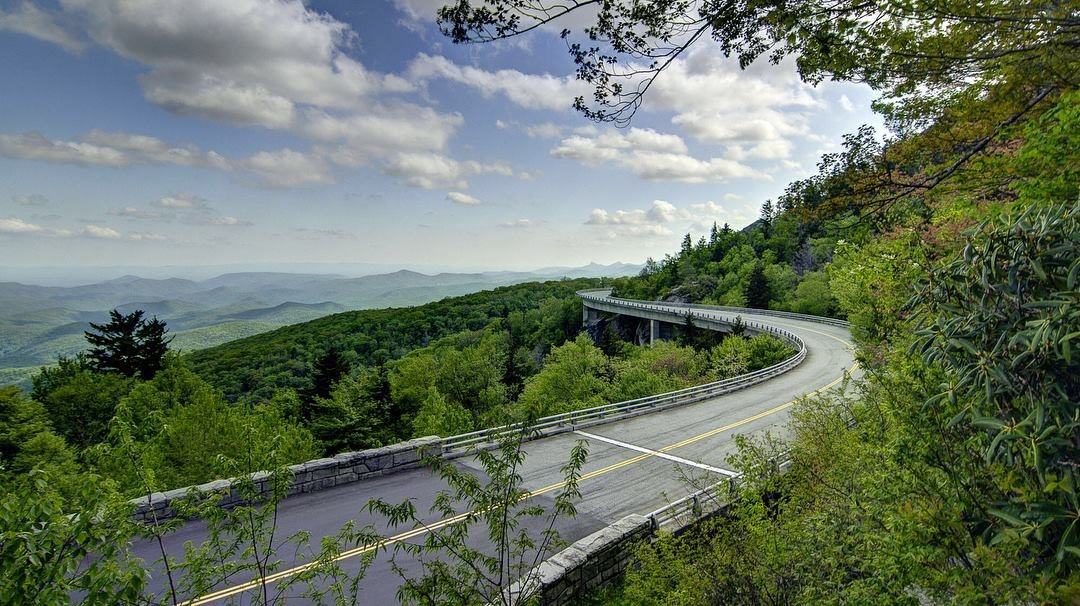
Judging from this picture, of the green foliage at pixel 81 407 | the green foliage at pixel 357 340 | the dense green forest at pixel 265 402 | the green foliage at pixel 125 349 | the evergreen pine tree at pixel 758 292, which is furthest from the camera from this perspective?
the green foliage at pixel 357 340

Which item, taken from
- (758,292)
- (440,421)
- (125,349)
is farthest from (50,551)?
(758,292)

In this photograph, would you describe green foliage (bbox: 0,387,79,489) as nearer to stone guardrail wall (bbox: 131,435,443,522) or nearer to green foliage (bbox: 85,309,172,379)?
stone guardrail wall (bbox: 131,435,443,522)

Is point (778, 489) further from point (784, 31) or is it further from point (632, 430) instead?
point (632, 430)

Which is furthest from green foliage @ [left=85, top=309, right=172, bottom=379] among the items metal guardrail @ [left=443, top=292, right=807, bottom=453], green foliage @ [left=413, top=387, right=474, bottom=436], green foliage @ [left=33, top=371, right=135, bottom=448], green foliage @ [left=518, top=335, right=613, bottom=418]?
metal guardrail @ [left=443, top=292, right=807, bottom=453]

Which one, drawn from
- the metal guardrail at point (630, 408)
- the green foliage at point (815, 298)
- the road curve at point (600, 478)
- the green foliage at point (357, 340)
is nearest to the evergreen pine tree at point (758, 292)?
the green foliage at point (815, 298)

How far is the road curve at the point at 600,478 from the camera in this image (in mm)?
9602

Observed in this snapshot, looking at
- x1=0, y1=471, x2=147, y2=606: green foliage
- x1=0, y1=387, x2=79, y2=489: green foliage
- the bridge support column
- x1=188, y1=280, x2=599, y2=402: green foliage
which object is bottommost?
x1=188, y1=280, x2=599, y2=402: green foliage

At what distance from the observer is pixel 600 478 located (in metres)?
14.0

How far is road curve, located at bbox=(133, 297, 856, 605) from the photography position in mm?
9602

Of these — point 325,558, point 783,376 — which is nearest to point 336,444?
point 325,558

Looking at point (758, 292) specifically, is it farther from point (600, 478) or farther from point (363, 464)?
point (363, 464)

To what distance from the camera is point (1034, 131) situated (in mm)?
5453

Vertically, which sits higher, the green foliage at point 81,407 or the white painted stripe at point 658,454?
the white painted stripe at point 658,454

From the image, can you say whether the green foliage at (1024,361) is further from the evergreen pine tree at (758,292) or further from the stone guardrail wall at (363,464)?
the evergreen pine tree at (758,292)
